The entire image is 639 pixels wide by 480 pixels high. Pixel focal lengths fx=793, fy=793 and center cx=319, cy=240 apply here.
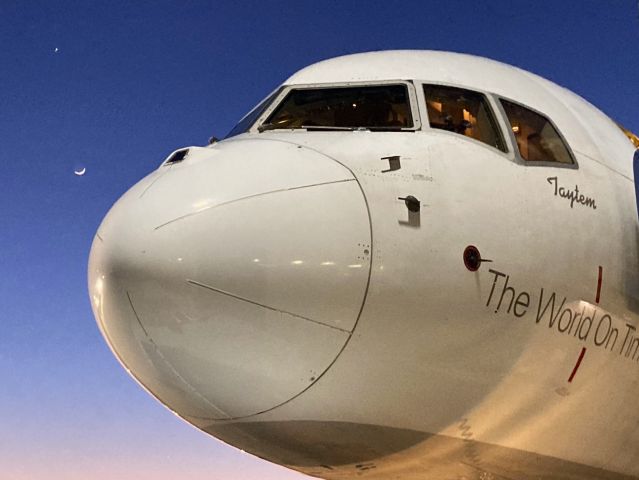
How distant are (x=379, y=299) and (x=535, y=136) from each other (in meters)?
2.23

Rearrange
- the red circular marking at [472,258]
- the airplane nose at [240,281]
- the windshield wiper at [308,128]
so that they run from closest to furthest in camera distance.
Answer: the airplane nose at [240,281] → the red circular marking at [472,258] → the windshield wiper at [308,128]

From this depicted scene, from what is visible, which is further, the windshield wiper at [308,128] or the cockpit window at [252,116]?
the cockpit window at [252,116]

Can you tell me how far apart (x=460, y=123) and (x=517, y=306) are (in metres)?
1.46

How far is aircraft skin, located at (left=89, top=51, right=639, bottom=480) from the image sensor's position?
469cm

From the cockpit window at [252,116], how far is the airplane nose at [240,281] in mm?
1591

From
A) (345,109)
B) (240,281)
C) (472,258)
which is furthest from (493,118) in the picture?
(240,281)

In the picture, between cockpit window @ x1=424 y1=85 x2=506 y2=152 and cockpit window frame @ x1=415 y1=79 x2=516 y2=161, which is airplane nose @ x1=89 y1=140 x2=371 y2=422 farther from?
cockpit window @ x1=424 y1=85 x2=506 y2=152

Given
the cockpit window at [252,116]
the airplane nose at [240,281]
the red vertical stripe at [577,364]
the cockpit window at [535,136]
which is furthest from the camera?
the cockpit window at [252,116]

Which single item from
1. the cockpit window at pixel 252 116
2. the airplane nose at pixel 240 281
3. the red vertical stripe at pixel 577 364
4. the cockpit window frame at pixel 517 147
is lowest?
the red vertical stripe at pixel 577 364

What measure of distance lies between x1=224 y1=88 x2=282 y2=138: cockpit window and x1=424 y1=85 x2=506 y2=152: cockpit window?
1.34m

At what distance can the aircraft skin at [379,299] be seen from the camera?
469 cm

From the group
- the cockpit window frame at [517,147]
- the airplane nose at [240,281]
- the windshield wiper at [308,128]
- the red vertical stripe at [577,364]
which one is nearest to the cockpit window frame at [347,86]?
the windshield wiper at [308,128]

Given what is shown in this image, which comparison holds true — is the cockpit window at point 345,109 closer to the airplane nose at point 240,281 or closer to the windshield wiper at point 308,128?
the windshield wiper at point 308,128

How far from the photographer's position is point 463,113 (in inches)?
237
